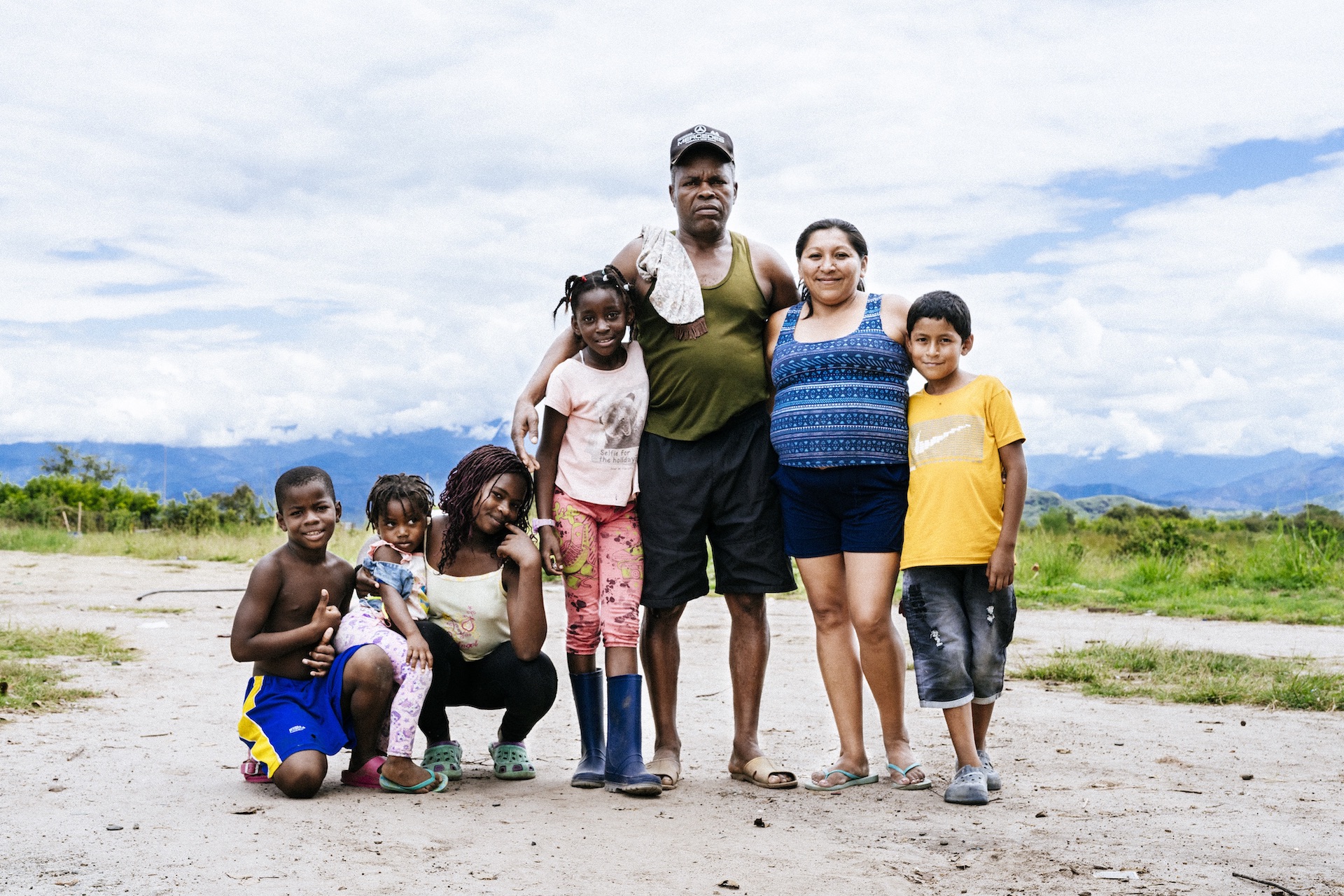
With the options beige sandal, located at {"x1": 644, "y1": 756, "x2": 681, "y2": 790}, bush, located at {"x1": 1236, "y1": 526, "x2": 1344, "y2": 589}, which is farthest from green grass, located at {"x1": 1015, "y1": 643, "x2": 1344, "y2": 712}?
bush, located at {"x1": 1236, "y1": 526, "x2": 1344, "y2": 589}

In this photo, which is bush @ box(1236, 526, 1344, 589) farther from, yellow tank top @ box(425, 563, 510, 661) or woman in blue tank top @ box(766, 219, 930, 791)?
yellow tank top @ box(425, 563, 510, 661)

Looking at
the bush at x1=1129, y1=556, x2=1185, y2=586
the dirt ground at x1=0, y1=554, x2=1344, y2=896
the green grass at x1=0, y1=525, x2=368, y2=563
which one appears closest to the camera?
the dirt ground at x1=0, y1=554, x2=1344, y2=896

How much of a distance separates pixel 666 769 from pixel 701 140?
236 centimetres

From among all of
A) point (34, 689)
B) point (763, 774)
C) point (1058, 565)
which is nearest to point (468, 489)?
point (763, 774)

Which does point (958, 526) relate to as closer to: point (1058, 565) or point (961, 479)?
point (961, 479)

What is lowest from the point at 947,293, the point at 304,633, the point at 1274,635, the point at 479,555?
the point at 1274,635

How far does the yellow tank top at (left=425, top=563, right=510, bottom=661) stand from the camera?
4.12m

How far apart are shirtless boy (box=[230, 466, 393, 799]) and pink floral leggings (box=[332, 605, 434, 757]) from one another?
35 millimetres

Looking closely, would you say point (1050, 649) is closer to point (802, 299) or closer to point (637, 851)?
point (802, 299)

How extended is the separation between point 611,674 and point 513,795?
1.79 feet

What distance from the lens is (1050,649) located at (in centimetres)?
779

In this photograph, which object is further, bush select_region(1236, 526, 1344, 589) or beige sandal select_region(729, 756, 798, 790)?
bush select_region(1236, 526, 1344, 589)

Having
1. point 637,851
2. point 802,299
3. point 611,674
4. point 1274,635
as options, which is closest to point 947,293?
point 802,299

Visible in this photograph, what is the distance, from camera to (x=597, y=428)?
418 cm
